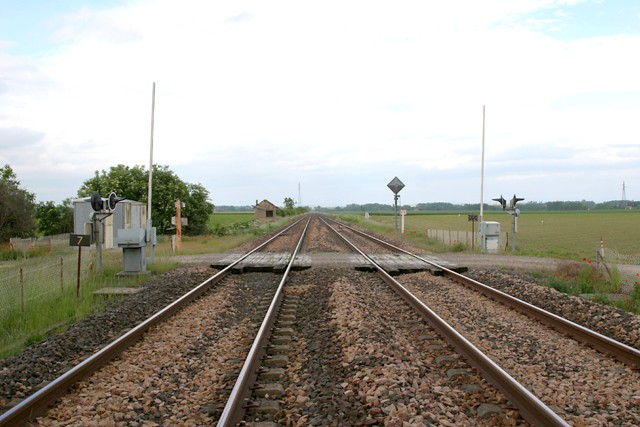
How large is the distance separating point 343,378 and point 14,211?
33.0 metres

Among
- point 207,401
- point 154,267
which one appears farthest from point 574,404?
point 154,267

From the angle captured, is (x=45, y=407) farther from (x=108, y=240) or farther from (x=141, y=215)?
(x=141, y=215)

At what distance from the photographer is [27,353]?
20.9ft

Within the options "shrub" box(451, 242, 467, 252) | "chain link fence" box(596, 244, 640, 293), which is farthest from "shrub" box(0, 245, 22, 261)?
"chain link fence" box(596, 244, 640, 293)

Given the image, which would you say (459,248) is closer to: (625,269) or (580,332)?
(625,269)

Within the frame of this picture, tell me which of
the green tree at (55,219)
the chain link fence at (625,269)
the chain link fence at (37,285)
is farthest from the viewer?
the green tree at (55,219)

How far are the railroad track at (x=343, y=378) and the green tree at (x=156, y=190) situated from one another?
3260cm

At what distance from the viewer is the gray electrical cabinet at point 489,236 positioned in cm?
2094

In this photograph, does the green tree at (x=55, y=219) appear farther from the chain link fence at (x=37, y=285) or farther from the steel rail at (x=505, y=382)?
the steel rail at (x=505, y=382)

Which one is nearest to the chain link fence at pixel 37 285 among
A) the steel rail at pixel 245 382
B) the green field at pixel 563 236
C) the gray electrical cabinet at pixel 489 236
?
the steel rail at pixel 245 382

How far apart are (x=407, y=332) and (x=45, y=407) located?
460 centimetres

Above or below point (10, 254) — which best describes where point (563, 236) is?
above

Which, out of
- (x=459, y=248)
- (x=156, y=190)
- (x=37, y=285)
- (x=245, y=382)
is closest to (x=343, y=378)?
(x=245, y=382)

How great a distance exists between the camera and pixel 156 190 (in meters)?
40.7
